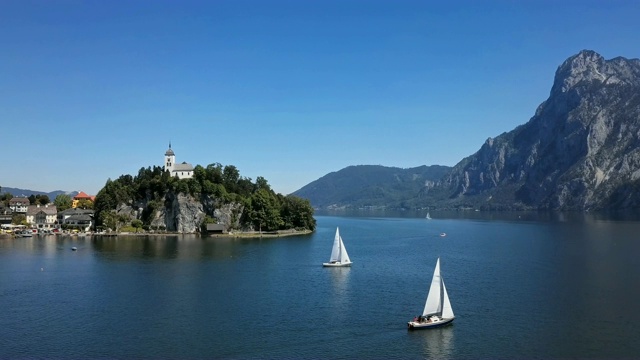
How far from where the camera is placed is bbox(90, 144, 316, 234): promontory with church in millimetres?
172875

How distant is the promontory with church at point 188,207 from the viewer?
172875 millimetres

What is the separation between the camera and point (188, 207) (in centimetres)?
17300

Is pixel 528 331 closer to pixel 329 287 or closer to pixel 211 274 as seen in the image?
pixel 329 287

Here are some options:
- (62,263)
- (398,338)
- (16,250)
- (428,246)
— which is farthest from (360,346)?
(16,250)

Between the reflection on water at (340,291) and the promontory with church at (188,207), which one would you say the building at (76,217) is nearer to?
the promontory with church at (188,207)

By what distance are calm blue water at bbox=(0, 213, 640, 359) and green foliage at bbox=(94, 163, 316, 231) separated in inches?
2180

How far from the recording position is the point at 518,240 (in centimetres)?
14962

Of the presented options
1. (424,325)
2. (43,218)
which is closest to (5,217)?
(43,218)

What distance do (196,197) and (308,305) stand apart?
115m

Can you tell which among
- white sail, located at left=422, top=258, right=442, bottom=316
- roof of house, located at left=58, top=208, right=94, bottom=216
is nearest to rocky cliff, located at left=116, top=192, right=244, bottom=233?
roof of house, located at left=58, top=208, right=94, bottom=216

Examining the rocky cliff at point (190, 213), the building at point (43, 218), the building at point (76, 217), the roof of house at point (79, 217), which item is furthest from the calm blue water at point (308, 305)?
the building at point (43, 218)

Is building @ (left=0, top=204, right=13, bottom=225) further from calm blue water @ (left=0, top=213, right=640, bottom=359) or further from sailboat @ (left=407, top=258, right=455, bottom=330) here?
sailboat @ (left=407, top=258, right=455, bottom=330)

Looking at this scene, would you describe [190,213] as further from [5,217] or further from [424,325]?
[424,325]

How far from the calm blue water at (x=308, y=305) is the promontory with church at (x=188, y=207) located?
54.4 meters
